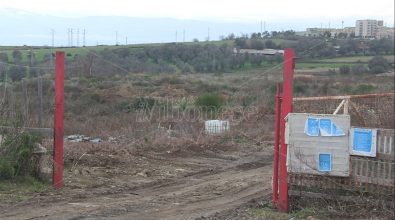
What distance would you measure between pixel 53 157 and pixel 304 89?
17491 mm

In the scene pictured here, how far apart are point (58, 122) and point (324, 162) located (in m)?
4.88

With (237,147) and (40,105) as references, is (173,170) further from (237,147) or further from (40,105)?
(237,147)

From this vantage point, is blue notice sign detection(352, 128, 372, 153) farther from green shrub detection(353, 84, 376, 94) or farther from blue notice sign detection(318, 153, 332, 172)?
green shrub detection(353, 84, 376, 94)

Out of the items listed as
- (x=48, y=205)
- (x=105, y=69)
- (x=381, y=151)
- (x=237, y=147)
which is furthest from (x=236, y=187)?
(x=105, y=69)

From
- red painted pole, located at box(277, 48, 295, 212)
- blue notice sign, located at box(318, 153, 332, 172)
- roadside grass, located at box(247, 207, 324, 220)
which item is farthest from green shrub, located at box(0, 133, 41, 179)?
blue notice sign, located at box(318, 153, 332, 172)

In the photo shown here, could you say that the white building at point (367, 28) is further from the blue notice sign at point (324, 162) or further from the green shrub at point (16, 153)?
the green shrub at point (16, 153)

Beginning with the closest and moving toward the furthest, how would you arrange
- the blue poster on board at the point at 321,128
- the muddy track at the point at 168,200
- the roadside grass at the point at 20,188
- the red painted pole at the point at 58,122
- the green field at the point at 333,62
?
the green field at the point at 333,62, the blue poster on board at the point at 321,128, the muddy track at the point at 168,200, the roadside grass at the point at 20,188, the red painted pole at the point at 58,122

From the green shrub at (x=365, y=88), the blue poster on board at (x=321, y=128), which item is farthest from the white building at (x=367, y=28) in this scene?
the green shrub at (x=365, y=88)

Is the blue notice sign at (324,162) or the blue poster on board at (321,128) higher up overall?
the blue poster on board at (321,128)

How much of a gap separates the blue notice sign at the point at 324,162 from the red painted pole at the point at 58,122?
15.7ft

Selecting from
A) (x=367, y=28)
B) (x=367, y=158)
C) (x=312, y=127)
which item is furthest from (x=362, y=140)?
(x=367, y=28)

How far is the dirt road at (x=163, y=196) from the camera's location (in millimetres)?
8703

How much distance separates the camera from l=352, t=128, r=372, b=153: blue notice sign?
732 cm

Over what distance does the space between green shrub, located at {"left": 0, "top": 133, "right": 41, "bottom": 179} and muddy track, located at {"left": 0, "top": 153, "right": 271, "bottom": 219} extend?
4.47 ft
